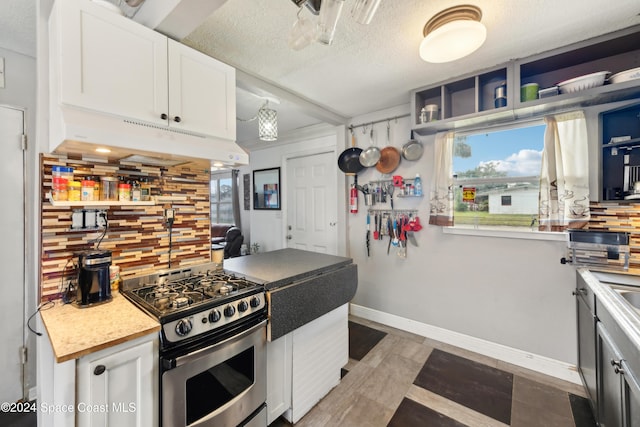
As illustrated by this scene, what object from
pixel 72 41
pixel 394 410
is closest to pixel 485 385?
pixel 394 410

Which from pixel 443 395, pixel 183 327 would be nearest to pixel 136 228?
pixel 183 327

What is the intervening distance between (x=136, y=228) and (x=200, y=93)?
95 cm

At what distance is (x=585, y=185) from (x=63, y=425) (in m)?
3.15

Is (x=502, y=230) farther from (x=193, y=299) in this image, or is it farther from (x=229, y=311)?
(x=193, y=299)

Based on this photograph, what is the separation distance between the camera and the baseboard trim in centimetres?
212

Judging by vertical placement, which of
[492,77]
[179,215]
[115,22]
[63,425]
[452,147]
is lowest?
[63,425]

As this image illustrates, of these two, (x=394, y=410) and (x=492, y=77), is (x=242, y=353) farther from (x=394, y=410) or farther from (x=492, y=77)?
(x=492, y=77)

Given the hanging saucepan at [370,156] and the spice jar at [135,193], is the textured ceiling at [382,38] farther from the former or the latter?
the spice jar at [135,193]

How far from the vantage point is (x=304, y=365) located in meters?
1.77

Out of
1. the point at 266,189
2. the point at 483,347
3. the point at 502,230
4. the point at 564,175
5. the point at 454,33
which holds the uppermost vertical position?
the point at 454,33

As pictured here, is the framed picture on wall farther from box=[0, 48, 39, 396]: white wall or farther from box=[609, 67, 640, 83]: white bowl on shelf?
box=[609, 67, 640, 83]: white bowl on shelf

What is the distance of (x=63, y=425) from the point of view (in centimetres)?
95

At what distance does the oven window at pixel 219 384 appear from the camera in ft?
4.07

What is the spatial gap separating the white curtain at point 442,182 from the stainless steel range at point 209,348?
73.5 inches
